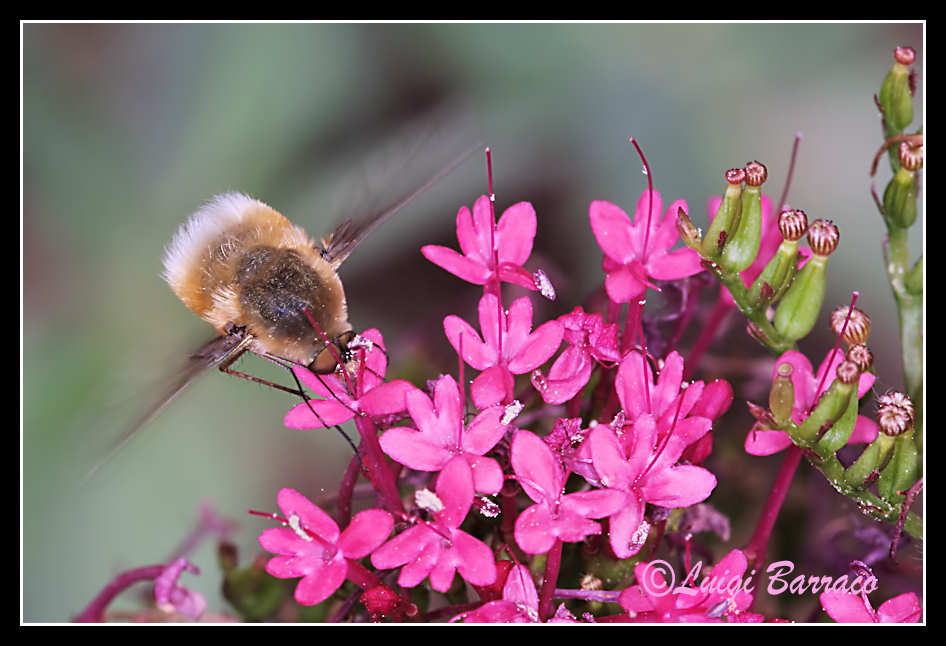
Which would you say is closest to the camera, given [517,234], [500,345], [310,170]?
[500,345]

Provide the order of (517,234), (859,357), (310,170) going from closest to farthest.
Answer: (859,357), (517,234), (310,170)

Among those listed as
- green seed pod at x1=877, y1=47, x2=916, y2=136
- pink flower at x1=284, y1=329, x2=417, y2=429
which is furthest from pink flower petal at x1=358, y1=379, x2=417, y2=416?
green seed pod at x1=877, y1=47, x2=916, y2=136

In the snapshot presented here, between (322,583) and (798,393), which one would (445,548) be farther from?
(798,393)

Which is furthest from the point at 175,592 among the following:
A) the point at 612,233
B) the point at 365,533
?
the point at 612,233

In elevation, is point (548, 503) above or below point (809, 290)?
below

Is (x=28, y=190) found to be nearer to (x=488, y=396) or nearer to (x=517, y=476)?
(x=488, y=396)

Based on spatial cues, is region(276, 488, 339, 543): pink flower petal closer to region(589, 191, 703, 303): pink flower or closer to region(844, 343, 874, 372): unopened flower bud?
region(589, 191, 703, 303): pink flower

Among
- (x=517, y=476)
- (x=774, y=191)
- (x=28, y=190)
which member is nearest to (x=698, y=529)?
(x=517, y=476)
